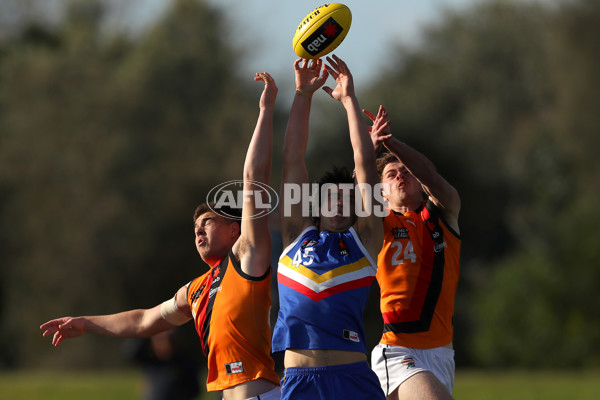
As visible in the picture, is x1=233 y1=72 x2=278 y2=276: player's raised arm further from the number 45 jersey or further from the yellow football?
the yellow football

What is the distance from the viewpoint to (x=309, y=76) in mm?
5609

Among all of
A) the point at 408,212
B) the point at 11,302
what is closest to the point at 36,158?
the point at 11,302

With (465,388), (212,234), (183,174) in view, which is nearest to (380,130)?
(212,234)

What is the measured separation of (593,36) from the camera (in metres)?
28.7

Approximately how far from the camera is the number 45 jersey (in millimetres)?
5055

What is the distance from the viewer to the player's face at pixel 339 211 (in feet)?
17.7

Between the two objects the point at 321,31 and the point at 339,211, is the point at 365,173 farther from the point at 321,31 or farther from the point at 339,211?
the point at 321,31

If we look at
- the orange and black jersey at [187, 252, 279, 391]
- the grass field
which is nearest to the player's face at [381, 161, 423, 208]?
the orange and black jersey at [187, 252, 279, 391]

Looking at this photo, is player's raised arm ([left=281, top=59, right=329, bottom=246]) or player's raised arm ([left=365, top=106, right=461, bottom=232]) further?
player's raised arm ([left=365, top=106, right=461, bottom=232])

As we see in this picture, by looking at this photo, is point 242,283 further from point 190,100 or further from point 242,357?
point 190,100

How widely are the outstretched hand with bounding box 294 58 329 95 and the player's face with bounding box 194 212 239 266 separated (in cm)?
107

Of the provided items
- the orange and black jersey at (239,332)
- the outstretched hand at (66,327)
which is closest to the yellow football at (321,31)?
the orange and black jersey at (239,332)

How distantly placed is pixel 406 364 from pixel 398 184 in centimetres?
135

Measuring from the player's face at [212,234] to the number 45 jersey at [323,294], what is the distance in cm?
77
